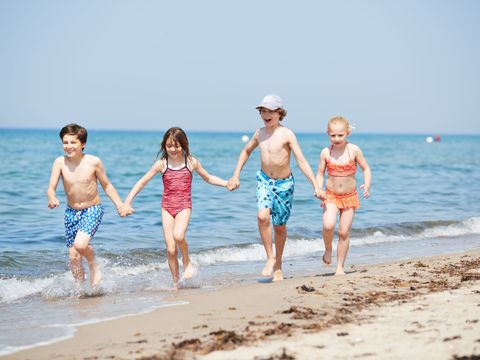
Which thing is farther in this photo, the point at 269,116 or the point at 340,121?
the point at 340,121

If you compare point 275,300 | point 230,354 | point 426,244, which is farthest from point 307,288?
point 426,244

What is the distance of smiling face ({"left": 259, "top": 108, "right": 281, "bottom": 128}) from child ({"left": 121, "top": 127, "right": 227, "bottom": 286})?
0.80 m

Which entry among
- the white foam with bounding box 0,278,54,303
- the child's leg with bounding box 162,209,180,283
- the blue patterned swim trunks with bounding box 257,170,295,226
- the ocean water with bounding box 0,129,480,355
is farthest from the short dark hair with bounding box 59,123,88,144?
the blue patterned swim trunks with bounding box 257,170,295,226

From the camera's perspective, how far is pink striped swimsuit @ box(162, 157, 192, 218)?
26.4 feet

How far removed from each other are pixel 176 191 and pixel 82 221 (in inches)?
40.6

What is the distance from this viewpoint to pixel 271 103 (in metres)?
7.96

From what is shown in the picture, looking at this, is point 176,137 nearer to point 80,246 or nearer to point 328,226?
point 80,246

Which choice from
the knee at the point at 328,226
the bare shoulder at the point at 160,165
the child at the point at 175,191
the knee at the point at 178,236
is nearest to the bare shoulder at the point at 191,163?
the child at the point at 175,191

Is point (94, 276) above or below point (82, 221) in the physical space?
below

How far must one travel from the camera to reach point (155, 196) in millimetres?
18625

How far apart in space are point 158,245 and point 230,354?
22.8ft

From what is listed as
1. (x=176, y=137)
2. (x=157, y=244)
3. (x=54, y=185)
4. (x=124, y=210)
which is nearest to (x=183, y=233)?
(x=124, y=210)

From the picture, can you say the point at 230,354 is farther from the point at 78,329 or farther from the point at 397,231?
the point at 397,231

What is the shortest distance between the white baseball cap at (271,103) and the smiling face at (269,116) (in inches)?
2.1
